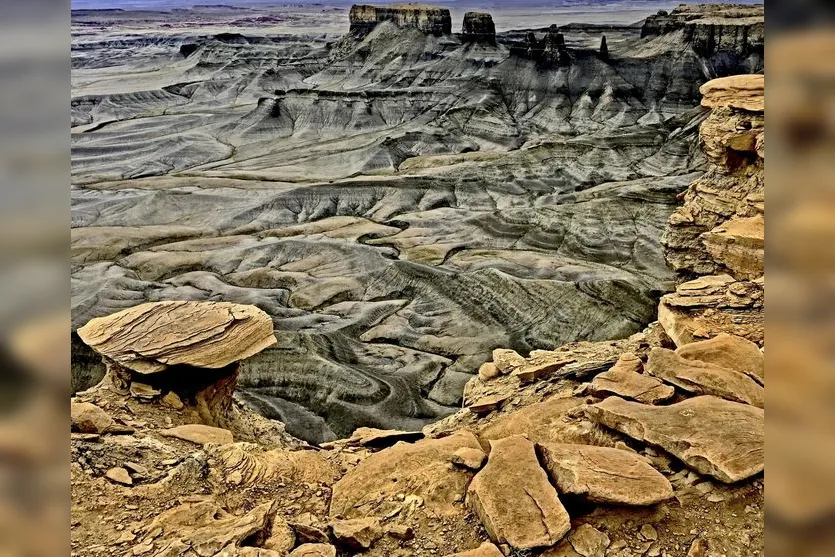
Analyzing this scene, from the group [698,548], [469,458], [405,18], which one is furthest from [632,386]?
[405,18]

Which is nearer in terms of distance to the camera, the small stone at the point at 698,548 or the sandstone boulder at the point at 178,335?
the small stone at the point at 698,548

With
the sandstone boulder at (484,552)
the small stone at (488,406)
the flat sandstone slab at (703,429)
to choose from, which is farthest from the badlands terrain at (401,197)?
the sandstone boulder at (484,552)

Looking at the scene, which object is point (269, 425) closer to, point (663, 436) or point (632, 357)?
point (632, 357)

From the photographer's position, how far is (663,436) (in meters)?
5.17

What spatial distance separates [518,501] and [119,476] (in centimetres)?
324

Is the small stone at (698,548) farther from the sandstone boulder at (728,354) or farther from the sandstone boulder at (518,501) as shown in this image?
the sandstone boulder at (728,354)

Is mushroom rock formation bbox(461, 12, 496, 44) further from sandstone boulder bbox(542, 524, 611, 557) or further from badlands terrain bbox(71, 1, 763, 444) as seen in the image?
sandstone boulder bbox(542, 524, 611, 557)

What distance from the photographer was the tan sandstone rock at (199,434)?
281 inches

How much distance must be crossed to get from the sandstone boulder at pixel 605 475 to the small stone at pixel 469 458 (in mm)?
517

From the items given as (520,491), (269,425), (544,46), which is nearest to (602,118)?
→ (544,46)

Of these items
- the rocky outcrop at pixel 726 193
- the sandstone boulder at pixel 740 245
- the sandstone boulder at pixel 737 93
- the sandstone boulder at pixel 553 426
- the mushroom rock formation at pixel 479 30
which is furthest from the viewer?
the mushroom rock formation at pixel 479 30

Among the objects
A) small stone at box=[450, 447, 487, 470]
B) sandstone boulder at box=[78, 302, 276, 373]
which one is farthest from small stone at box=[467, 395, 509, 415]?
sandstone boulder at box=[78, 302, 276, 373]
